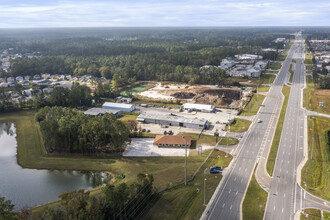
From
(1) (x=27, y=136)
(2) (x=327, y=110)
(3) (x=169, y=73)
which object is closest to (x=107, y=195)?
(1) (x=27, y=136)

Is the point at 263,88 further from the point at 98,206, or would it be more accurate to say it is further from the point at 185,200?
the point at 98,206

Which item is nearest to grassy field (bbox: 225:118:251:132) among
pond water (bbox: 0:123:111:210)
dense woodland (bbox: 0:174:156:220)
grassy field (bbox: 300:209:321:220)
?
grassy field (bbox: 300:209:321:220)

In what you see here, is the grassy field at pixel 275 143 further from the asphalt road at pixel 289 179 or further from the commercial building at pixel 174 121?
the commercial building at pixel 174 121

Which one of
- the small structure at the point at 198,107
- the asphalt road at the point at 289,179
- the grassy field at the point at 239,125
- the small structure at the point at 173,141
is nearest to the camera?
the asphalt road at the point at 289,179

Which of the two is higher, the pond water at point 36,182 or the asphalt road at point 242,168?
the asphalt road at point 242,168

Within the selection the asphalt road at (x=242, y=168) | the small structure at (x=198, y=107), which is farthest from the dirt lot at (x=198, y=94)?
the asphalt road at (x=242, y=168)

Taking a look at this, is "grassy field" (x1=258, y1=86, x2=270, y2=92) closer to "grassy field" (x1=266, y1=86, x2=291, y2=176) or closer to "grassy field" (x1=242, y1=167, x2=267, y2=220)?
"grassy field" (x1=266, y1=86, x2=291, y2=176)

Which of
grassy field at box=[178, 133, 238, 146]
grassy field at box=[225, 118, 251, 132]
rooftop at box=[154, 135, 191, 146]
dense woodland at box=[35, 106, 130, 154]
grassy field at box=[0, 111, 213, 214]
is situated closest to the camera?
grassy field at box=[0, 111, 213, 214]
